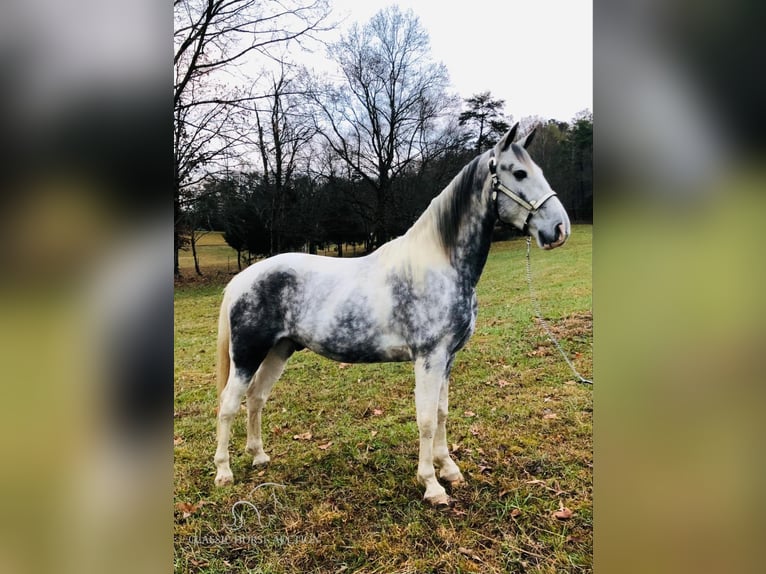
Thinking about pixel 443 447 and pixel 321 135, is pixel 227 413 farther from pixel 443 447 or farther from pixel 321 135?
pixel 321 135

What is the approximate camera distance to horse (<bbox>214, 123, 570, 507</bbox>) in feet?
6.56

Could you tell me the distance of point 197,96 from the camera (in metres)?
2.12

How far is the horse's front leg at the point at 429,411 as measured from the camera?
206 centimetres

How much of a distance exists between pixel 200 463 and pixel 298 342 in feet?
2.52

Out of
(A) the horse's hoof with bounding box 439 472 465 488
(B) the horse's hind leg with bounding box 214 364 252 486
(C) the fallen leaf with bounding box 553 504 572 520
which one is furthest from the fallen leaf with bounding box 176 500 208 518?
(C) the fallen leaf with bounding box 553 504 572 520

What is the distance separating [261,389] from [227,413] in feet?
0.65

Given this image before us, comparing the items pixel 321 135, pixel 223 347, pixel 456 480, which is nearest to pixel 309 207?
pixel 321 135

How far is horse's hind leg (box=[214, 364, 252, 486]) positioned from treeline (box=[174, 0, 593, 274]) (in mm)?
613

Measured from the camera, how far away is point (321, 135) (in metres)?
2.23

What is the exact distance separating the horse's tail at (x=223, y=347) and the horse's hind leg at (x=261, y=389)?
14 centimetres

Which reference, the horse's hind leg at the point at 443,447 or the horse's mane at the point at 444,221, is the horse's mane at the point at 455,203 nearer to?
the horse's mane at the point at 444,221
